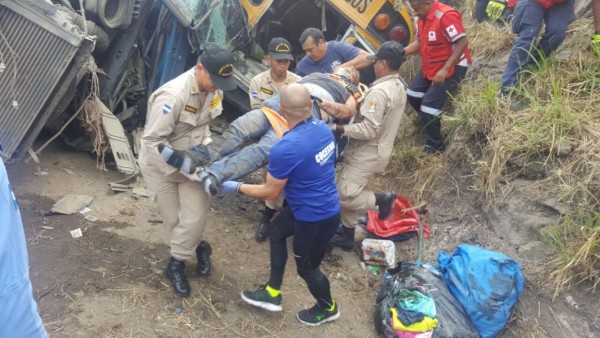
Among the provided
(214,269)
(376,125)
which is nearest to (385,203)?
(376,125)

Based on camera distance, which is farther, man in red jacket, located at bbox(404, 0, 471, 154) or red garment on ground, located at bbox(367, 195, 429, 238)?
man in red jacket, located at bbox(404, 0, 471, 154)

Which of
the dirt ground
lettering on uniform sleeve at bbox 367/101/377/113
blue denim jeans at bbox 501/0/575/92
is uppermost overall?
blue denim jeans at bbox 501/0/575/92

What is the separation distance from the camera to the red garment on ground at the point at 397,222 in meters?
4.38

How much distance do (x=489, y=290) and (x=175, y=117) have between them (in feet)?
7.79

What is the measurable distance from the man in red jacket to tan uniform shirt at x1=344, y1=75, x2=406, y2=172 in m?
0.89

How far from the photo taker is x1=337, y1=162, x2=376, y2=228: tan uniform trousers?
4.16m

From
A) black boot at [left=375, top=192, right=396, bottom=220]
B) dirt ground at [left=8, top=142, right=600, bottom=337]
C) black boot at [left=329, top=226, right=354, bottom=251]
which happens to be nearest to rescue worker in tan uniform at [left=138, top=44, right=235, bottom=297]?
dirt ground at [left=8, top=142, right=600, bottom=337]

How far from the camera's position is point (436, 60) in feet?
15.7

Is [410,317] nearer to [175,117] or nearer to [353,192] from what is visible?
[353,192]

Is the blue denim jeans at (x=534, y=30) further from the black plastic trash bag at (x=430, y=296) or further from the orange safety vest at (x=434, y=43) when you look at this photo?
the black plastic trash bag at (x=430, y=296)

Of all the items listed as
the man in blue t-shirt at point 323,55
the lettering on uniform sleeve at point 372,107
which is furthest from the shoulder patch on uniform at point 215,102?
the man in blue t-shirt at point 323,55

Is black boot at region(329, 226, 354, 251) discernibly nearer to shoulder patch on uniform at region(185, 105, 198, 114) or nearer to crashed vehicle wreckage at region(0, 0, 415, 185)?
shoulder patch on uniform at region(185, 105, 198, 114)

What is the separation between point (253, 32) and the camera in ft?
19.7

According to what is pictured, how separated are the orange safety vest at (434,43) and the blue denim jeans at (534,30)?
18.9 inches
